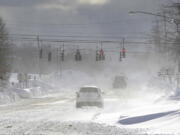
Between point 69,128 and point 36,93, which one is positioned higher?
point 69,128

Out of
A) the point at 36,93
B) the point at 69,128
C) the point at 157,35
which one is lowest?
the point at 36,93

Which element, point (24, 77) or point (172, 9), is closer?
point (172, 9)

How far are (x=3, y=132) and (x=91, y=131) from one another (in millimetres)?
2945

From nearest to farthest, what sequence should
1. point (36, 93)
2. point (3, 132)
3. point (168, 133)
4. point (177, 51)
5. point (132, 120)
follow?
1. point (168, 133)
2. point (3, 132)
3. point (132, 120)
4. point (177, 51)
5. point (36, 93)

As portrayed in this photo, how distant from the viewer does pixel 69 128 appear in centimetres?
1582

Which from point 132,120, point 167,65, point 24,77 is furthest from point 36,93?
point 132,120

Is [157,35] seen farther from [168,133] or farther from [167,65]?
[168,133]

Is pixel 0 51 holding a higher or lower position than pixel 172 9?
lower

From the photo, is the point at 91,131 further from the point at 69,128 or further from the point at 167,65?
the point at 167,65

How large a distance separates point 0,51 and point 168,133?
4782 cm

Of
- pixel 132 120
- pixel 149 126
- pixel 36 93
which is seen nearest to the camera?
pixel 149 126

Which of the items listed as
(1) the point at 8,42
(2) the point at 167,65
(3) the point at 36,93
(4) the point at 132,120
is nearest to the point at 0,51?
(1) the point at 8,42

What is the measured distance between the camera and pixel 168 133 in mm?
13328

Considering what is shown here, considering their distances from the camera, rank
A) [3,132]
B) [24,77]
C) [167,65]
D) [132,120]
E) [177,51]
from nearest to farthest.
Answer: [3,132], [132,120], [177,51], [24,77], [167,65]
